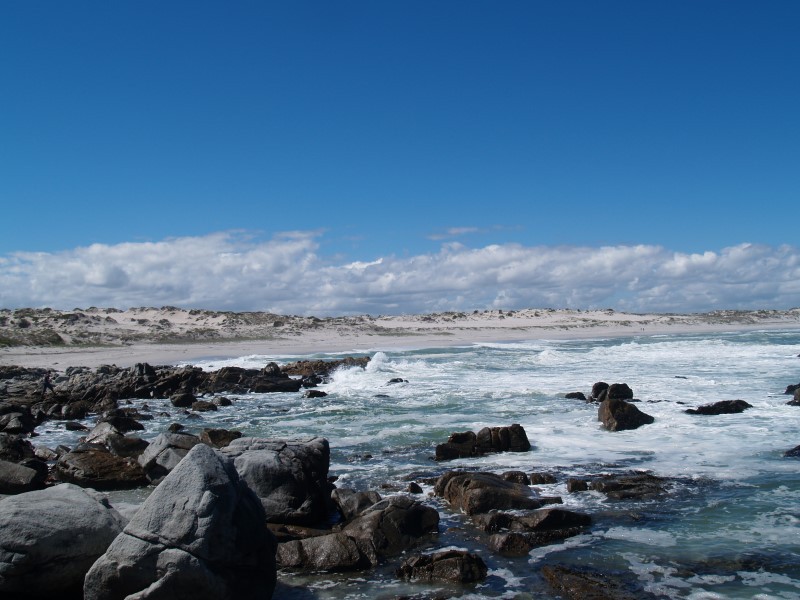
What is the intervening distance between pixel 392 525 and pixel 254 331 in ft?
201

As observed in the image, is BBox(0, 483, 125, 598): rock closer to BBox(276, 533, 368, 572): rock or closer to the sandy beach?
BBox(276, 533, 368, 572): rock

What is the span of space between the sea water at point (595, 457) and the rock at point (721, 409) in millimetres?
412

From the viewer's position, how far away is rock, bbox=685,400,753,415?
20688 mm

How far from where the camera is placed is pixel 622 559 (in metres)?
9.22

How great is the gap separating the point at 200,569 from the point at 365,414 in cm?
1652

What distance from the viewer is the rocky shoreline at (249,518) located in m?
6.97

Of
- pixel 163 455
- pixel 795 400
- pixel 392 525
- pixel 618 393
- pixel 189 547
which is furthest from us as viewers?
pixel 618 393

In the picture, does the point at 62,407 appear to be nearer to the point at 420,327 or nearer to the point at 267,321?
the point at 267,321

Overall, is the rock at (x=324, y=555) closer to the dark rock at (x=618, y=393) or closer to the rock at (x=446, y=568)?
the rock at (x=446, y=568)

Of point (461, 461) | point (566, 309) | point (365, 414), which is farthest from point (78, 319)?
point (566, 309)

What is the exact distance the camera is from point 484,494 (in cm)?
1137

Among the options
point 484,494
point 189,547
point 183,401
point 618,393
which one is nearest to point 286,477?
point 484,494

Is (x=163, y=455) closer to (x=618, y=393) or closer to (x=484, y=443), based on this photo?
(x=484, y=443)

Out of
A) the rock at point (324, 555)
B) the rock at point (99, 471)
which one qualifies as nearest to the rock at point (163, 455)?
the rock at point (99, 471)
